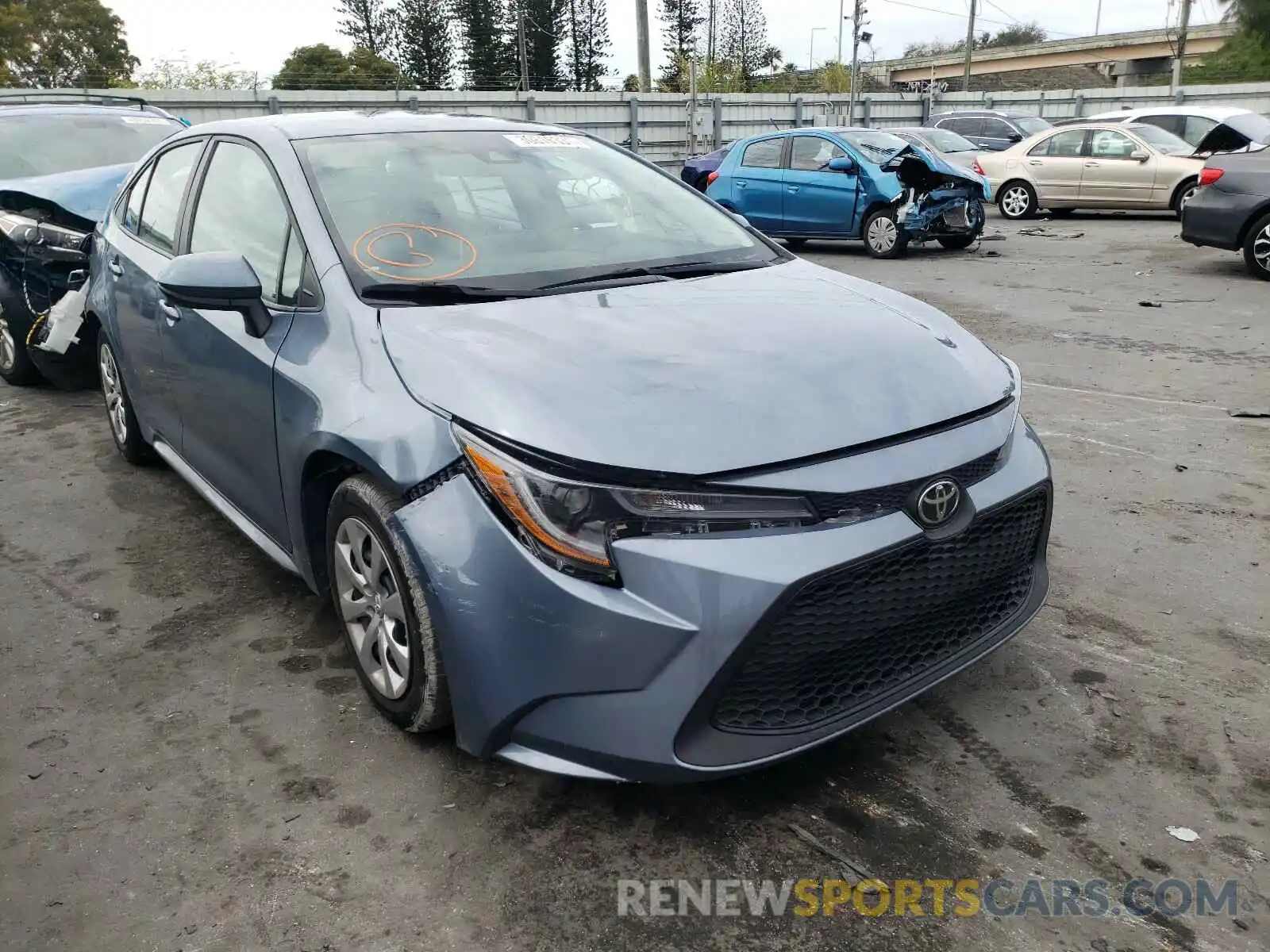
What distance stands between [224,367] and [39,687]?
1125mm

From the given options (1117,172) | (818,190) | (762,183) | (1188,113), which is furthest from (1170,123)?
(762,183)

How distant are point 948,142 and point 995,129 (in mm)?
3607

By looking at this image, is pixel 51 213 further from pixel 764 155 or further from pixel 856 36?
pixel 856 36

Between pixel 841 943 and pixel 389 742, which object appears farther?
pixel 389 742

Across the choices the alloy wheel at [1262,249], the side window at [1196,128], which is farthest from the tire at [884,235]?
the side window at [1196,128]

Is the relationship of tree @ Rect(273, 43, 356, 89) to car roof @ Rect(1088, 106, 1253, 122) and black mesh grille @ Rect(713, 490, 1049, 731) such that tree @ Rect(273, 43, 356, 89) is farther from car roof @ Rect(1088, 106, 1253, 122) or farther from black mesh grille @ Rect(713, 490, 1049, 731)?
black mesh grille @ Rect(713, 490, 1049, 731)

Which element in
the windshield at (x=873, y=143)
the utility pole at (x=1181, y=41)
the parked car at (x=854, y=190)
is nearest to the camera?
the parked car at (x=854, y=190)

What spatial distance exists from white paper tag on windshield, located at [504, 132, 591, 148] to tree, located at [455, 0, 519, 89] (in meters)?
68.7

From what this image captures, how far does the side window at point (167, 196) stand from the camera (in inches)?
158

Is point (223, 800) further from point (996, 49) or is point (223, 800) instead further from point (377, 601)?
point (996, 49)

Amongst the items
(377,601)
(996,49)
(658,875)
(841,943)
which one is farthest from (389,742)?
(996,49)

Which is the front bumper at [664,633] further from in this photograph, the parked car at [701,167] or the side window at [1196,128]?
the side window at [1196,128]

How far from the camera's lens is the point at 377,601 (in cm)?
274

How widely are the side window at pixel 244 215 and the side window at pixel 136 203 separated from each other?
2.64 feet
